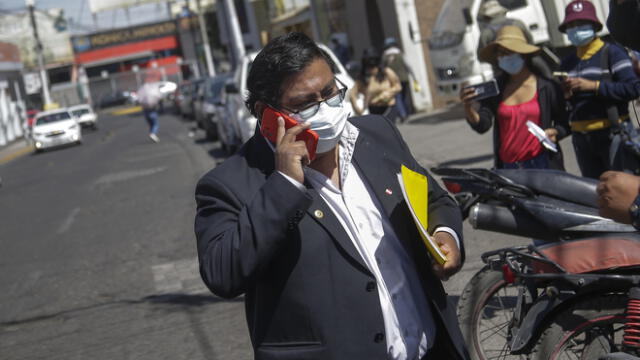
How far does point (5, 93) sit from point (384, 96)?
4981cm

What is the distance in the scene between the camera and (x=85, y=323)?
7.28 m

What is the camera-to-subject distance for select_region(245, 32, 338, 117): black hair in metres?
2.69

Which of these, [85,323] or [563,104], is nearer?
[563,104]

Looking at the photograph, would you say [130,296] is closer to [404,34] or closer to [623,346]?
[623,346]

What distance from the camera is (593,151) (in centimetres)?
635

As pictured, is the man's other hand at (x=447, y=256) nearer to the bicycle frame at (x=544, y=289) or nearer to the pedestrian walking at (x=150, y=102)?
the bicycle frame at (x=544, y=289)

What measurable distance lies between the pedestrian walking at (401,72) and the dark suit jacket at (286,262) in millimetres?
11875

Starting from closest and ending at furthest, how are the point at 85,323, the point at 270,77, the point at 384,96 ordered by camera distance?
1. the point at 270,77
2. the point at 85,323
3. the point at 384,96

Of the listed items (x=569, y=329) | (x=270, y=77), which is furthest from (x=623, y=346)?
(x=270, y=77)

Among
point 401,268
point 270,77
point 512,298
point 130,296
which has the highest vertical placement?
point 270,77

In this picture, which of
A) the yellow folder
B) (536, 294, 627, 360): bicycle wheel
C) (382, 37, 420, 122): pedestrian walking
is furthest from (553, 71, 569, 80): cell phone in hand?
(382, 37, 420, 122): pedestrian walking

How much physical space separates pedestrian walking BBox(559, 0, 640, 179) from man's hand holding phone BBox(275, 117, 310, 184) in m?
3.77

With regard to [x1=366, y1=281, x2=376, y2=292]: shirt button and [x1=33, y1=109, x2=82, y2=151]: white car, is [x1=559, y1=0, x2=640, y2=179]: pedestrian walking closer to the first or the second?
[x1=366, y1=281, x2=376, y2=292]: shirt button

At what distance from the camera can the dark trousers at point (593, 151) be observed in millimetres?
6262
